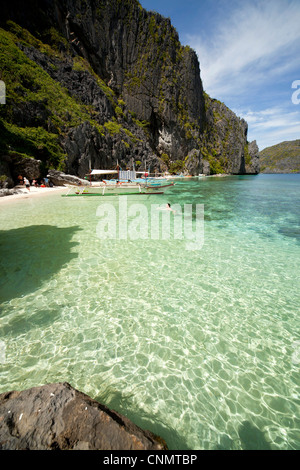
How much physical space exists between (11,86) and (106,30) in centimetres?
5296

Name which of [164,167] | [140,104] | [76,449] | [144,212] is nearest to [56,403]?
[76,449]

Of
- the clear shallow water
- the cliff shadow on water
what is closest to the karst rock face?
the cliff shadow on water

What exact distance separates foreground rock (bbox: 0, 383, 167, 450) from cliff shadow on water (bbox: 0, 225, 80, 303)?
183 inches

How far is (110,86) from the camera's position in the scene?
73375 millimetres

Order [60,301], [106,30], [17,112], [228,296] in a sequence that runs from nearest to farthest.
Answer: [60,301] → [228,296] → [17,112] → [106,30]

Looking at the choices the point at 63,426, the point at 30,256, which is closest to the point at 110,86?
the point at 30,256

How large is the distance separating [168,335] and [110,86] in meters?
89.9

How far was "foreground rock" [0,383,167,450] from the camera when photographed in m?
2.09

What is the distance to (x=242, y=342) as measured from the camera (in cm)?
487

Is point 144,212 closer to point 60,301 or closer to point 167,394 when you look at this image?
point 60,301

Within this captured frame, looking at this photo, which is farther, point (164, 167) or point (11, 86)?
point (164, 167)

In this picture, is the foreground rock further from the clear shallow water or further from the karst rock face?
the karst rock face

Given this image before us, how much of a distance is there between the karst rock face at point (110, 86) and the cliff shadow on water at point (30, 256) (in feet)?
90.3

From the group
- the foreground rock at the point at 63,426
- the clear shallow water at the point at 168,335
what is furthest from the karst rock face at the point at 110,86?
the foreground rock at the point at 63,426
